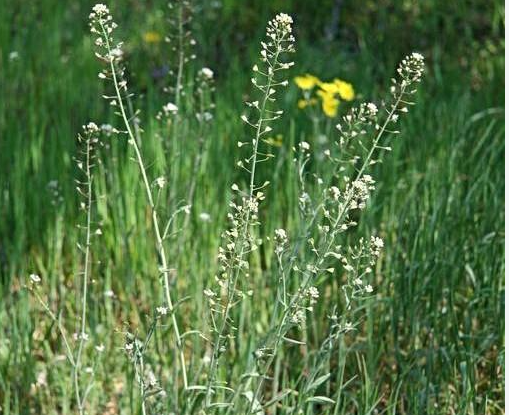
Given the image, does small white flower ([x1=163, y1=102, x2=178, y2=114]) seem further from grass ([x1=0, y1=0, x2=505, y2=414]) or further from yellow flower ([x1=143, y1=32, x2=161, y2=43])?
yellow flower ([x1=143, y1=32, x2=161, y2=43])

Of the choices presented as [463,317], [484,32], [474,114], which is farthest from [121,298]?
[484,32]

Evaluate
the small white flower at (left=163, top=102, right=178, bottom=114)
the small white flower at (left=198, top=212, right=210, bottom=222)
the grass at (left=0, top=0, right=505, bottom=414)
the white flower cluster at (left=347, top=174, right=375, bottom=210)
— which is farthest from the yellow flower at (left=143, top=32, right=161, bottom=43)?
the white flower cluster at (left=347, top=174, right=375, bottom=210)

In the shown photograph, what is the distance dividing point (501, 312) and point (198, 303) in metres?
0.77

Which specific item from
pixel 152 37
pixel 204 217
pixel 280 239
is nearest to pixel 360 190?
pixel 280 239

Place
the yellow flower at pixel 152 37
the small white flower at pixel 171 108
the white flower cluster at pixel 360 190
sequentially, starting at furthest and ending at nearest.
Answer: the yellow flower at pixel 152 37, the small white flower at pixel 171 108, the white flower cluster at pixel 360 190

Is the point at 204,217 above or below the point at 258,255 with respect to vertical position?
above

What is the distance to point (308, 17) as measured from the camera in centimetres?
523

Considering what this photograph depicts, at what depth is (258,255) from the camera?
2936 mm

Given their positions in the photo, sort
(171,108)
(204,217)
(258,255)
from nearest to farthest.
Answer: (171,108)
(204,217)
(258,255)

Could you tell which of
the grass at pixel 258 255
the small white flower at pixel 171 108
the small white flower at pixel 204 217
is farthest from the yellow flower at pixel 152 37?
the small white flower at pixel 171 108

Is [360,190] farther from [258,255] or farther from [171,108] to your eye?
[258,255]

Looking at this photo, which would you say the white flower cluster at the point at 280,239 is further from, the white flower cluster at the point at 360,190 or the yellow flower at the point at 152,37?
the yellow flower at the point at 152,37

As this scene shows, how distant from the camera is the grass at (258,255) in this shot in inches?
97.0

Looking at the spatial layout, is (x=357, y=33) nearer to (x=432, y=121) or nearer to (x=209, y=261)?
(x=432, y=121)
